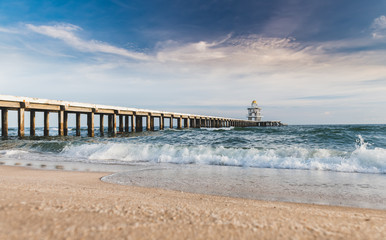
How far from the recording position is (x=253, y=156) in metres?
8.46

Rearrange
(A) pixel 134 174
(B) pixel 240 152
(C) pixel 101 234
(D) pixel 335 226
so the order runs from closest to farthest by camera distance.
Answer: (C) pixel 101 234
(D) pixel 335 226
(A) pixel 134 174
(B) pixel 240 152

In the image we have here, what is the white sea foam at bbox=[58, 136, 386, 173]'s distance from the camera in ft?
23.8

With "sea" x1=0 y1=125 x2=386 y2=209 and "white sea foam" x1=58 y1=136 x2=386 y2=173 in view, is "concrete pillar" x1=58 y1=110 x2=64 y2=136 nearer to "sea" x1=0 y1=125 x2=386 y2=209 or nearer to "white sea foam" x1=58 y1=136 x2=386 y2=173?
"sea" x1=0 y1=125 x2=386 y2=209

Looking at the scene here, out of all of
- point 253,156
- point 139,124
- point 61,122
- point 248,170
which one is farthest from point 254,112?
point 248,170

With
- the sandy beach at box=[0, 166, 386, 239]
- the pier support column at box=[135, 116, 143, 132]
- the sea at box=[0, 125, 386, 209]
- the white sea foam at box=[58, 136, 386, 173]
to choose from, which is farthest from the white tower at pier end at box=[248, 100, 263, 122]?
the sandy beach at box=[0, 166, 386, 239]

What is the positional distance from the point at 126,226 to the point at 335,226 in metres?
1.59

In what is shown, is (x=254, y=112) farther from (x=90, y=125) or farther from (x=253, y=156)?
(x=253, y=156)

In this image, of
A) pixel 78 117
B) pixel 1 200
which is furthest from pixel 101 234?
pixel 78 117

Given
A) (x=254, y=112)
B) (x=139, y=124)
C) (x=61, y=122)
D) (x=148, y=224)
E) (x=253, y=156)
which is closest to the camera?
(x=148, y=224)

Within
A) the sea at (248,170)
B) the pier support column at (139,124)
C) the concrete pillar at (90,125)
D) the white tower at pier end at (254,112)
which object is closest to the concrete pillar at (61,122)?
the concrete pillar at (90,125)

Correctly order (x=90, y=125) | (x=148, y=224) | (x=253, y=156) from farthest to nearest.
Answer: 1. (x=90, y=125)
2. (x=253, y=156)
3. (x=148, y=224)

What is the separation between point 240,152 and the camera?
9.20 m

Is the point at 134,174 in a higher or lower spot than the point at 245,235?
lower

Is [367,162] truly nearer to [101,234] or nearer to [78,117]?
[101,234]
